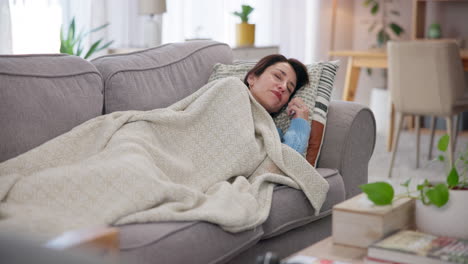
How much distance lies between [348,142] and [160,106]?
0.67 m

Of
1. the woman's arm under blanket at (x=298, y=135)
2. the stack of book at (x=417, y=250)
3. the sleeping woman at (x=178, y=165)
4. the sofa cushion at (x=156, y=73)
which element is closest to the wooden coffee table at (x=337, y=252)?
the stack of book at (x=417, y=250)

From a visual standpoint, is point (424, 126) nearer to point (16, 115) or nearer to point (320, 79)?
point (320, 79)

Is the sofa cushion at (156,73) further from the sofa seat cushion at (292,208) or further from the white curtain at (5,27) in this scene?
the white curtain at (5,27)

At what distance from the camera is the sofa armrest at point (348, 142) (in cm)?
226

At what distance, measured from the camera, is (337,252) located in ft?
4.69

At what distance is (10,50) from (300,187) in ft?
6.18

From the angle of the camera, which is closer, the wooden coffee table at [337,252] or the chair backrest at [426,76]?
the wooden coffee table at [337,252]

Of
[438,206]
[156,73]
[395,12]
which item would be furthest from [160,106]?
[395,12]

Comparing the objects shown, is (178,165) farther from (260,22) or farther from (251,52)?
(260,22)

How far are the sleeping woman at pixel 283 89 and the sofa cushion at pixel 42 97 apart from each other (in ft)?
1.86

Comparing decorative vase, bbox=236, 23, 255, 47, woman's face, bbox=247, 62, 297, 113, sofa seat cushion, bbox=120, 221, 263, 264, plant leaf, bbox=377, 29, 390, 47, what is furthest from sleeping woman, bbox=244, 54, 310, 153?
plant leaf, bbox=377, 29, 390, 47

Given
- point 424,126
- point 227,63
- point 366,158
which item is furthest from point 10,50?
point 424,126

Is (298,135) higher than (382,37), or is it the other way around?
(382,37)

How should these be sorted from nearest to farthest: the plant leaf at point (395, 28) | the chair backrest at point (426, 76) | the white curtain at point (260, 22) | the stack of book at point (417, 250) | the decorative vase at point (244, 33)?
the stack of book at point (417, 250), the chair backrest at point (426, 76), the decorative vase at point (244, 33), the white curtain at point (260, 22), the plant leaf at point (395, 28)
